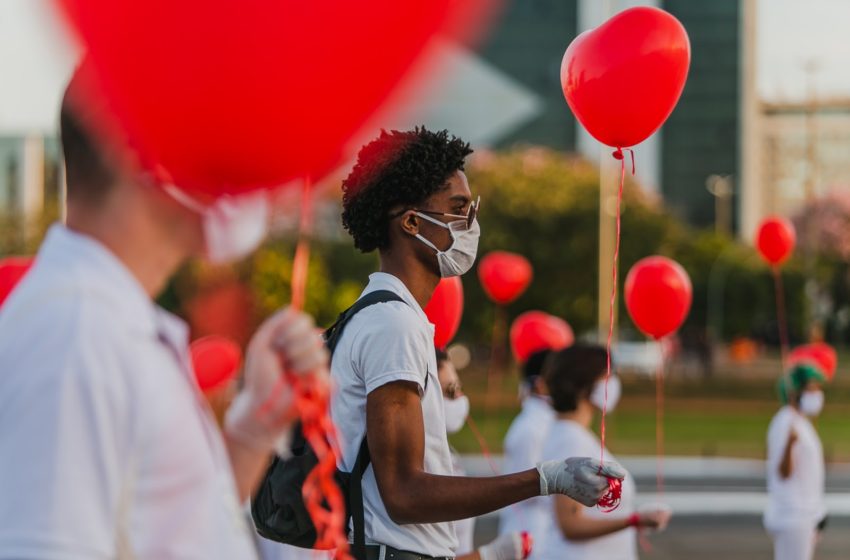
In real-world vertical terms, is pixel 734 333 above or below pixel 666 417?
above

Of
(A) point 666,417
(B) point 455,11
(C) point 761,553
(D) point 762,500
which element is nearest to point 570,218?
(A) point 666,417

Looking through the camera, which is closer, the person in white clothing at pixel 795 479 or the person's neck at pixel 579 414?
the person's neck at pixel 579 414

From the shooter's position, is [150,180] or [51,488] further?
[150,180]

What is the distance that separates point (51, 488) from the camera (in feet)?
4.78

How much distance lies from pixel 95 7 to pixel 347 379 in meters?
1.51

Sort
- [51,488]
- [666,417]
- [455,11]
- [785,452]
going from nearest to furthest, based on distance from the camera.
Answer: [51,488]
[455,11]
[785,452]
[666,417]

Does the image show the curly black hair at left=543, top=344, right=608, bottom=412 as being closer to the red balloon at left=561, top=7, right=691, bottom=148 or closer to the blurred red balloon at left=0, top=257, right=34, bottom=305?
the red balloon at left=561, top=7, right=691, bottom=148

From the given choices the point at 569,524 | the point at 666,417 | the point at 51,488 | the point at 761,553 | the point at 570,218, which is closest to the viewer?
the point at 51,488

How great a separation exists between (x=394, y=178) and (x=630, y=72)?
2.62 feet

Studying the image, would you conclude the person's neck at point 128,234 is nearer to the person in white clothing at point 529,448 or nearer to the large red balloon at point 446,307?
the large red balloon at point 446,307

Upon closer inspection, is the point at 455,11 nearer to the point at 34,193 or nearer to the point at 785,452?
the point at 785,452

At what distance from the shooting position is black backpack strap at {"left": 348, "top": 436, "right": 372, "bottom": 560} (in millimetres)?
2846

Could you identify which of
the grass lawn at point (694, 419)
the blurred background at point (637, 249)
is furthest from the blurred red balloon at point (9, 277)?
the grass lawn at point (694, 419)

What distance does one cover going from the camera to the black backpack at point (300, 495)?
112 inches
